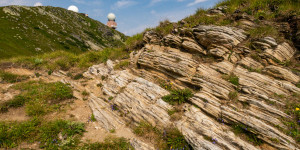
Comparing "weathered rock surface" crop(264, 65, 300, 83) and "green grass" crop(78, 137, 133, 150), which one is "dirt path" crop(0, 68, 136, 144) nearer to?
"green grass" crop(78, 137, 133, 150)

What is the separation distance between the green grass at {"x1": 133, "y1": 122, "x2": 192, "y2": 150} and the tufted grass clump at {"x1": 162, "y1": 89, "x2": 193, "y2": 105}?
70.7 inches

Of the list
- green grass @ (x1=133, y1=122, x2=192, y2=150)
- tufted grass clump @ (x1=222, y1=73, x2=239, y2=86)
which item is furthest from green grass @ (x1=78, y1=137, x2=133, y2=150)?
tufted grass clump @ (x1=222, y1=73, x2=239, y2=86)

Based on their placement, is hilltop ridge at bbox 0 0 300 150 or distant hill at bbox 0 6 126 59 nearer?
hilltop ridge at bbox 0 0 300 150

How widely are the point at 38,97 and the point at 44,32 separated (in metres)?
75.6

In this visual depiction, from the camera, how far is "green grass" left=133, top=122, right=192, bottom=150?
6000 millimetres

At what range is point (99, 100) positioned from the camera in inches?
367

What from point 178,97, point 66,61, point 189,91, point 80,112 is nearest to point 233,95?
point 189,91

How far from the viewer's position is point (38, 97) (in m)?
8.87

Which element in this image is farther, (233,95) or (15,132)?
(233,95)

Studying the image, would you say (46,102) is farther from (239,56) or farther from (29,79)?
(239,56)

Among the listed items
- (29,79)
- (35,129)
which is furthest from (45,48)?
(35,129)

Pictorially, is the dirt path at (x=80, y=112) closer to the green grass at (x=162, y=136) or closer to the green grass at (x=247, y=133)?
the green grass at (x=162, y=136)

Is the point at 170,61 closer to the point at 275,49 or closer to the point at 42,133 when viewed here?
the point at 275,49

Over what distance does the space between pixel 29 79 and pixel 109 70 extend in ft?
23.1
